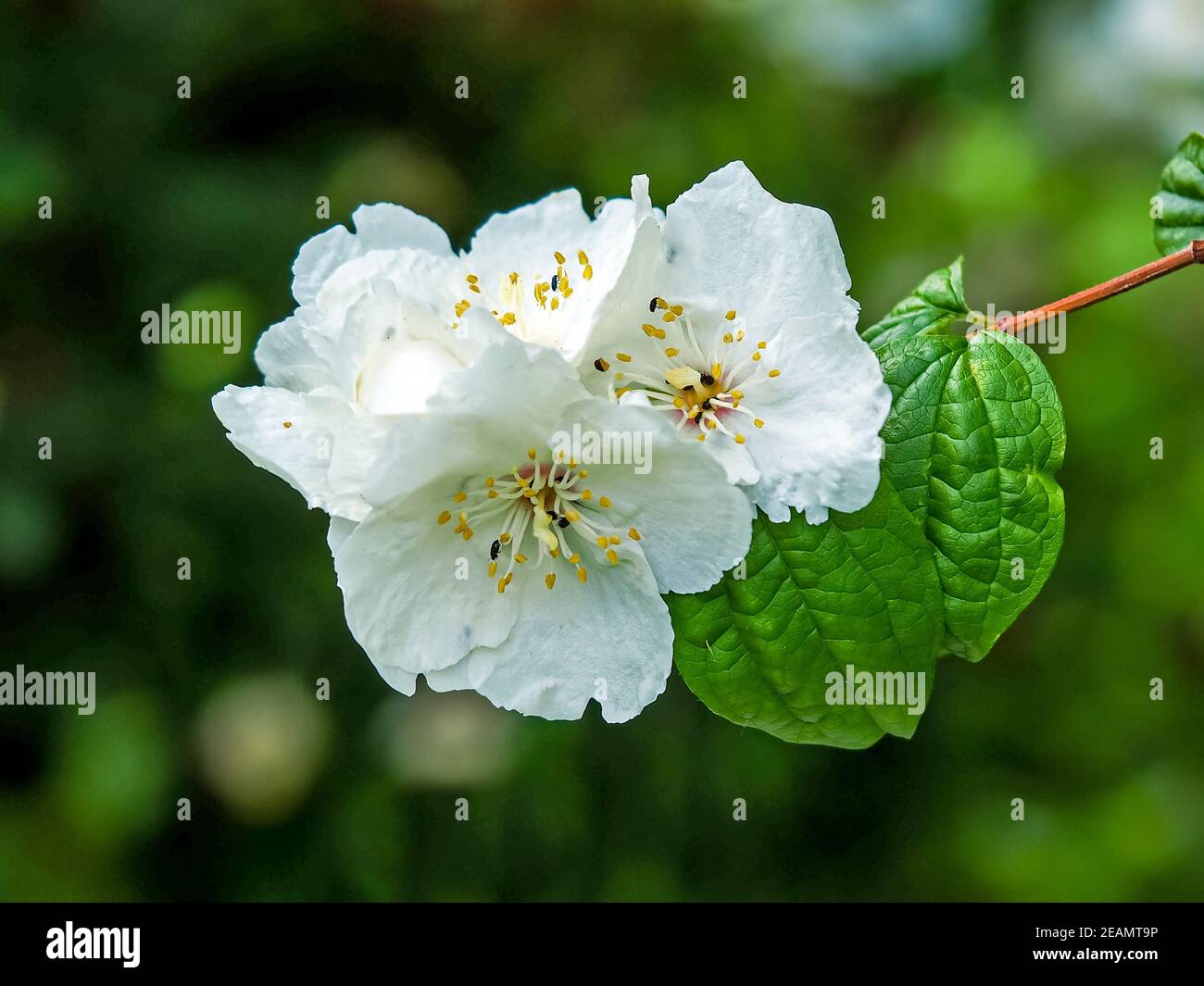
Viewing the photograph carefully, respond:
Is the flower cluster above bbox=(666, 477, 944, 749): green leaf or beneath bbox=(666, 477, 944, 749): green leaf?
above

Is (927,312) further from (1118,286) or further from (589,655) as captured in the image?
(589,655)

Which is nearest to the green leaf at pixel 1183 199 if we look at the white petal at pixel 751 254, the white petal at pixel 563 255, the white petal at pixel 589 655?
the white petal at pixel 751 254

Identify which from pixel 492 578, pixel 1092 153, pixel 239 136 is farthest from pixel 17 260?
pixel 1092 153

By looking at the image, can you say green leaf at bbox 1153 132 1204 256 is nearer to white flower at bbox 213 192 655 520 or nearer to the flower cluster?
the flower cluster

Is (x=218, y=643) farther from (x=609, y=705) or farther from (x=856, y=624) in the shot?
(x=856, y=624)

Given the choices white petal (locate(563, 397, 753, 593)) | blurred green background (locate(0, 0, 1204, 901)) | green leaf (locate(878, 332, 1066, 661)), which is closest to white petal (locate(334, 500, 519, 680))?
white petal (locate(563, 397, 753, 593))
